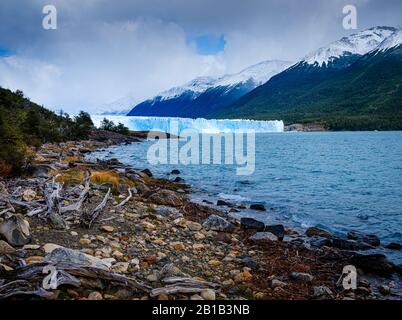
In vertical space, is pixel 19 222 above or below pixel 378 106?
below

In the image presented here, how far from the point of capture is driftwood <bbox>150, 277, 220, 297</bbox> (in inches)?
247

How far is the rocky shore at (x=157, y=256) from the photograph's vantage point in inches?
244

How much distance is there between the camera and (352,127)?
155 meters

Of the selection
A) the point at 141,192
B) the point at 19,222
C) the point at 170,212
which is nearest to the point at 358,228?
the point at 170,212

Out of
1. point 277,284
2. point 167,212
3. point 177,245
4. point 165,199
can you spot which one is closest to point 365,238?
point 277,284

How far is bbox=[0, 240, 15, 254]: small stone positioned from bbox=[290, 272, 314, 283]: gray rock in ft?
19.8

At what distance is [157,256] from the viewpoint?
851 cm

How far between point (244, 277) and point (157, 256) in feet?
6.61

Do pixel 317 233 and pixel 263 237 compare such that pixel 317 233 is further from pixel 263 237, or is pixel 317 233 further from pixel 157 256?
pixel 157 256

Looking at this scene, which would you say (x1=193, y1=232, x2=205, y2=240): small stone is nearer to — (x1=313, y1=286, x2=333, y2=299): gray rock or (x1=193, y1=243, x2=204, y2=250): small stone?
(x1=193, y1=243, x2=204, y2=250): small stone

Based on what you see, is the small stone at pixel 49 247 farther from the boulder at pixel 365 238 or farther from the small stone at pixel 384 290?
the boulder at pixel 365 238
